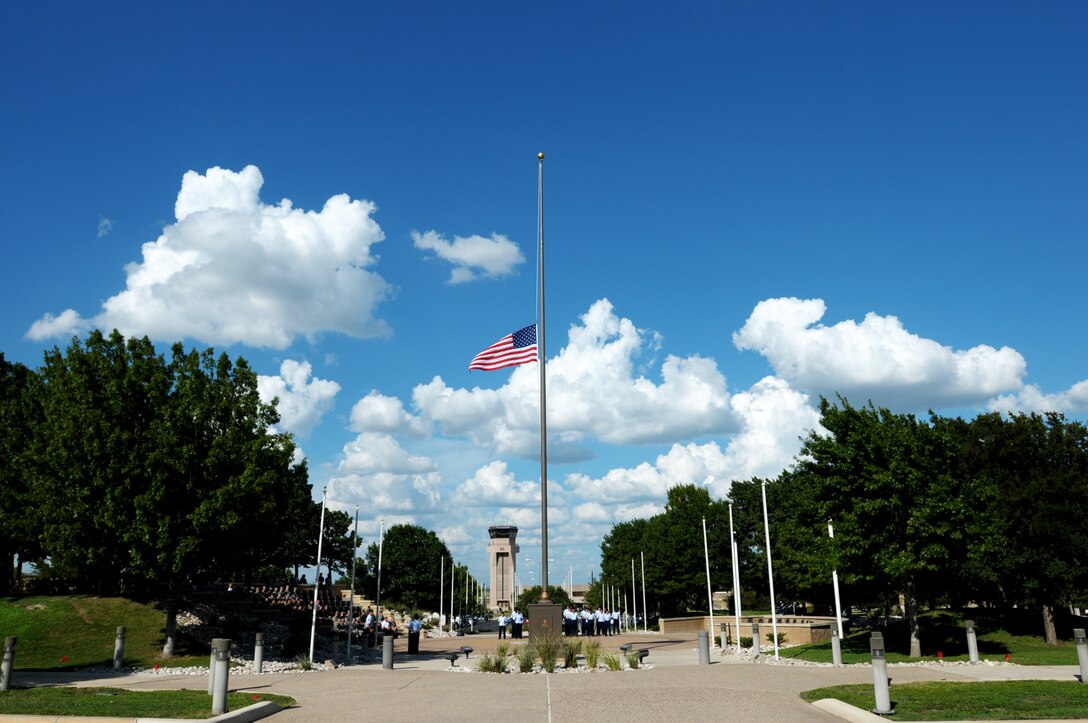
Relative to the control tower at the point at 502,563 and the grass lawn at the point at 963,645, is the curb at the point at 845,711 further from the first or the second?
the control tower at the point at 502,563

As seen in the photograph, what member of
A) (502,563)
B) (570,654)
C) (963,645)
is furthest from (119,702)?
(502,563)

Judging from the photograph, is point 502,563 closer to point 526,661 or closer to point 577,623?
point 577,623

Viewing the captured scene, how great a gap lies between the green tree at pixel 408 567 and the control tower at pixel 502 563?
88.3 meters

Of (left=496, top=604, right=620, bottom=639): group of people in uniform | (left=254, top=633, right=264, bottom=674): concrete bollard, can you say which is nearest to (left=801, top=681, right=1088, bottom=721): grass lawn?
(left=254, top=633, right=264, bottom=674): concrete bollard

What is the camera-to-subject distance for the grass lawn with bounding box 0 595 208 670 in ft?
87.9

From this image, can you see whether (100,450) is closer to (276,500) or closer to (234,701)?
(276,500)

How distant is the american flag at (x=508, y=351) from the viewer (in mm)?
29859

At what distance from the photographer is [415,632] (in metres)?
35.8

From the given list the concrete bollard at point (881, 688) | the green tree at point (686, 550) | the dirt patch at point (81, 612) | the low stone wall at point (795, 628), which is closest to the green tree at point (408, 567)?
the green tree at point (686, 550)

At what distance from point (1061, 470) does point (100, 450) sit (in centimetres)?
3652

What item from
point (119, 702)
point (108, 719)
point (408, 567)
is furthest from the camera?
point (408, 567)


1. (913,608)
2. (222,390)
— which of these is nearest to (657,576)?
(913,608)

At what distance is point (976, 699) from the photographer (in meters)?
13.6

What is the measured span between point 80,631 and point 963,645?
33.0 m
